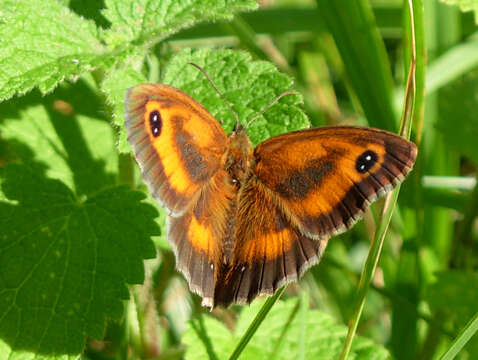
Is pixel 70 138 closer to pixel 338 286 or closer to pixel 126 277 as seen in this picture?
pixel 126 277

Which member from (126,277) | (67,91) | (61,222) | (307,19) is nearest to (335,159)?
(126,277)

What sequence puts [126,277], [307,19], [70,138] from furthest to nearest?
[307,19] → [70,138] → [126,277]

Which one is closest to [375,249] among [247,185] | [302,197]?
[302,197]

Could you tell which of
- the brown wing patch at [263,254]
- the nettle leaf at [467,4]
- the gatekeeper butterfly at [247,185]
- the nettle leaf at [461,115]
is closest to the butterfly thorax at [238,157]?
the gatekeeper butterfly at [247,185]

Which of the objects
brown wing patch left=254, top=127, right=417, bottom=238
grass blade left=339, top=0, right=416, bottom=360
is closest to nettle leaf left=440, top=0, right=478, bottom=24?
grass blade left=339, top=0, right=416, bottom=360

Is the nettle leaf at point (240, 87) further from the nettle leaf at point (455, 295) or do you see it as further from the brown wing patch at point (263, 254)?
the nettle leaf at point (455, 295)

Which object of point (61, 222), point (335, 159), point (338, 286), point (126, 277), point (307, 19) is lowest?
point (338, 286)

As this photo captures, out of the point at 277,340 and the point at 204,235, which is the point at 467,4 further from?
the point at 277,340

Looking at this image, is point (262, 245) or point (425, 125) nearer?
point (262, 245)
